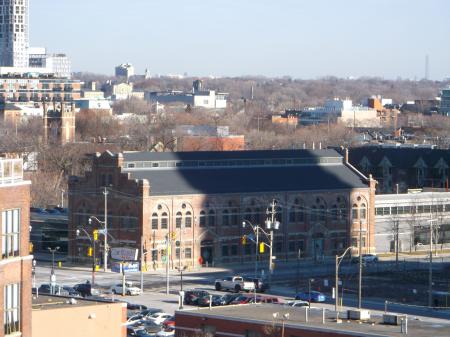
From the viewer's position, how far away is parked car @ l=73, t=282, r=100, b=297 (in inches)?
2612

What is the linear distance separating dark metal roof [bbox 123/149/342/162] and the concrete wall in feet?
147

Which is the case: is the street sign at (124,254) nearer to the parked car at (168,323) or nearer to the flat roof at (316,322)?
the parked car at (168,323)

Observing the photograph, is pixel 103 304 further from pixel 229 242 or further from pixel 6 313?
pixel 229 242

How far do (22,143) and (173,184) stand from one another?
239 feet

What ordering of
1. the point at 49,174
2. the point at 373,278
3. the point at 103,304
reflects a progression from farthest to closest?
the point at 49,174
the point at 373,278
the point at 103,304

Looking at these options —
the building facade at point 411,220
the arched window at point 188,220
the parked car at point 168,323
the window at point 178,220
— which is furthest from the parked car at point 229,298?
the building facade at point 411,220

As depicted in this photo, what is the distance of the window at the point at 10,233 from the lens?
2912 centimetres

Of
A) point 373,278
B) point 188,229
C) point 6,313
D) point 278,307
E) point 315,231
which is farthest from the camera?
point 315,231

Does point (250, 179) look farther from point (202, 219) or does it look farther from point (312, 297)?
point (312, 297)

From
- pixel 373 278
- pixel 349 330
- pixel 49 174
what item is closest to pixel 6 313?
pixel 349 330

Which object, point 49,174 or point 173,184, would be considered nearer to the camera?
point 173,184

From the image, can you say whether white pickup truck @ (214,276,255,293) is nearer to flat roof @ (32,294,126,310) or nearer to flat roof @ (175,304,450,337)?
flat roof @ (175,304,450,337)

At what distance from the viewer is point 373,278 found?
77.2m

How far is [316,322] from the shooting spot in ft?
146
